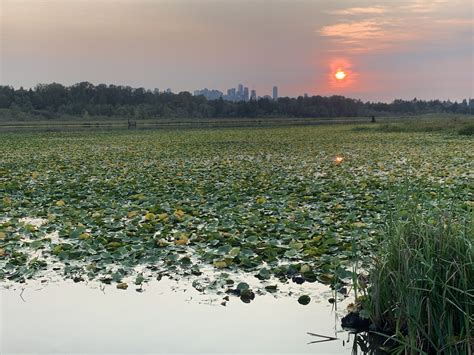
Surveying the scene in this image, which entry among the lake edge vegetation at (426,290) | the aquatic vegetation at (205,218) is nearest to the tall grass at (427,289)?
the lake edge vegetation at (426,290)

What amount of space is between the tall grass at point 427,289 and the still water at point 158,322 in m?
0.37

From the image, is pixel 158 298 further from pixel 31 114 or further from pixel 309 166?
pixel 31 114

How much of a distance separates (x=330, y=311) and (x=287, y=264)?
2.83 feet

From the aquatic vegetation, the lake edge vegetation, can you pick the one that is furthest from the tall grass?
the aquatic vegetation

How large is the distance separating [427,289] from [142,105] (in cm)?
6718

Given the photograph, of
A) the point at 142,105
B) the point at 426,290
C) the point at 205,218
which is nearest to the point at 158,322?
the point at 426,290

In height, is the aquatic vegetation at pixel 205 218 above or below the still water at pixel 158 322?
above

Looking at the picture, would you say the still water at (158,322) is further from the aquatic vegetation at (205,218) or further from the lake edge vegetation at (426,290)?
the lake edge vegetation at (426,290)

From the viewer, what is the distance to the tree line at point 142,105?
61.4 meters

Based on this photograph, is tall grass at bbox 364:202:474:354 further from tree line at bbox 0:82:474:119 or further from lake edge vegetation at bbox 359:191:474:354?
tree line at bbox 0:82:474:119

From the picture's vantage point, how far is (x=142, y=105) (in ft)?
223

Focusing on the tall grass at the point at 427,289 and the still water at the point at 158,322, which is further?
the still water at the point at 158,322

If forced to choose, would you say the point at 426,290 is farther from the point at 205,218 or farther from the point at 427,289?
the point at 205,218

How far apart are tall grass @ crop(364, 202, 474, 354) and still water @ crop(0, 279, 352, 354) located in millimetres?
373
